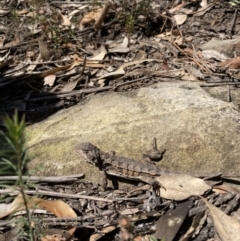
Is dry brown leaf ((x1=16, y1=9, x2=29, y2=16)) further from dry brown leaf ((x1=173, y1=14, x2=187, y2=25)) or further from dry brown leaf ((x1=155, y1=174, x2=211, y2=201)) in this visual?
dry brown leaf ((x1=155, y1=174, x2=211, y2=201))

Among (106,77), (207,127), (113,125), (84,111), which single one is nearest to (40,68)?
(106,77)

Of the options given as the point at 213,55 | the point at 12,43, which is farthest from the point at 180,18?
the point at 12,43

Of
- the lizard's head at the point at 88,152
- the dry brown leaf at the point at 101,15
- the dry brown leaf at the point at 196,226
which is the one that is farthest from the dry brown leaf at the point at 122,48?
the dry brown leaf at the point at 196,226

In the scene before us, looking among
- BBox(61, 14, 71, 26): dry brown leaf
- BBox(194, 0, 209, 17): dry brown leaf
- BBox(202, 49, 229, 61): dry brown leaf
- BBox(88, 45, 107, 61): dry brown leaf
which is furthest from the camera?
BBox(61, 14, 71, 26): dry brown leaf

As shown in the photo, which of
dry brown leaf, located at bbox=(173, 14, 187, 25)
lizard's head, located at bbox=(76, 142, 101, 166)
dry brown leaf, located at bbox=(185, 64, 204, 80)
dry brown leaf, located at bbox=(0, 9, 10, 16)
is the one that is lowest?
dry brown leaf, located at bbox=(0, 9, 10, 16)

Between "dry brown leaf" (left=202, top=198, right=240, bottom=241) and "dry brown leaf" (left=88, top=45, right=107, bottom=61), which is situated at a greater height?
"dry brown leaf" (left=202, top=198, right=240, bottom=241)

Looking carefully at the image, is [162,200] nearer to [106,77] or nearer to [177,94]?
[177,94]

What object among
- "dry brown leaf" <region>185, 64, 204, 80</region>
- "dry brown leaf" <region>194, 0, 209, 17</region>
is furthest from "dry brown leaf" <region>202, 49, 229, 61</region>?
"dry brown leaf" <region>194, 0, 209, 17</region>
